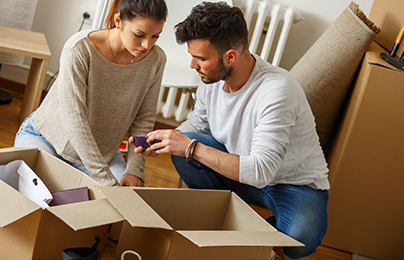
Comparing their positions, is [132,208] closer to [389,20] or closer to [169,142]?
[169,142]

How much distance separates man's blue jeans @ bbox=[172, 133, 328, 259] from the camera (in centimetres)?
129

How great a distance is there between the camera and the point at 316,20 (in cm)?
224

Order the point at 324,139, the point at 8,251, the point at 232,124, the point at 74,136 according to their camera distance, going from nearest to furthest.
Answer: the point at 8,251, the point at 74,136, the point at 232,124, the point at 324,139

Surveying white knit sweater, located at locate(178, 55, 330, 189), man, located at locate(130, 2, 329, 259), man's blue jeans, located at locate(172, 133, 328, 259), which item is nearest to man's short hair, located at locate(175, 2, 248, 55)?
man, located at locate(130, 2, 329, 259)

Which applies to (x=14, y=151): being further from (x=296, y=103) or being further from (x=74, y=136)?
(x=296, y=103)

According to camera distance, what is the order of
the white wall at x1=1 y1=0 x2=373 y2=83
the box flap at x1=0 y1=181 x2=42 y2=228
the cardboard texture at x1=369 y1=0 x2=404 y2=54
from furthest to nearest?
the white wall at x1=1 y1=0 x2=373 y2=83, the cardboard texture at x1=369 y1=0 x2=404 y2=54, the box flap at x1=0 y1=181 x2=42 y2=228

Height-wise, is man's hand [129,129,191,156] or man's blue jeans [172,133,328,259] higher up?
man's hand [129,129,191,156]

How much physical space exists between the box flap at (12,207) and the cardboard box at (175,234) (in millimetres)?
170

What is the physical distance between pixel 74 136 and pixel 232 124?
0.53 metres

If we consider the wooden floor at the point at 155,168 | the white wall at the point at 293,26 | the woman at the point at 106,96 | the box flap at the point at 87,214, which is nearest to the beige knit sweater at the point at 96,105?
the woman at the point at 106,96

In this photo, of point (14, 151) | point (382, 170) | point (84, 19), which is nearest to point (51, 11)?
point (84, 19)

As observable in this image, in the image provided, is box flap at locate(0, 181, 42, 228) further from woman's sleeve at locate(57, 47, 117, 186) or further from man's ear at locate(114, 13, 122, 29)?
man's ear at locate(114, 13, 122, 29)

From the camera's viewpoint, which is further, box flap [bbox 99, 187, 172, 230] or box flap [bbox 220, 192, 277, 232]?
box flap [bbox 220, 192, 277, 232]

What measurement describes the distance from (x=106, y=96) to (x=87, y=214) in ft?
1.95
